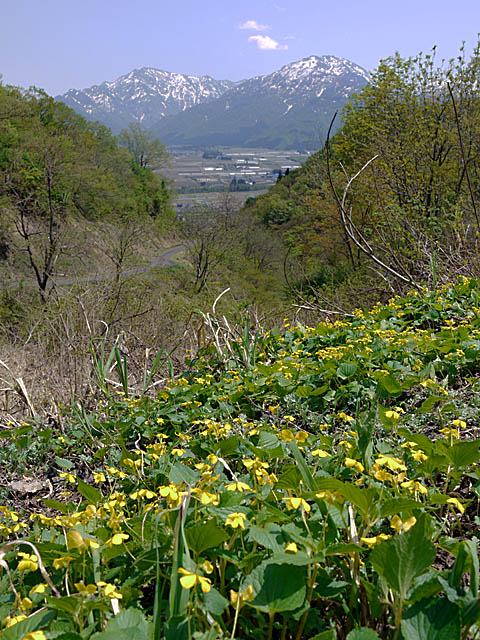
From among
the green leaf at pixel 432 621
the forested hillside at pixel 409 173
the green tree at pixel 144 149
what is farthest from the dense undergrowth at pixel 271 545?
the green tree at pixel 144 149

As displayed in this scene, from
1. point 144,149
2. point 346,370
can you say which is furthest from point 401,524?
point 144,149

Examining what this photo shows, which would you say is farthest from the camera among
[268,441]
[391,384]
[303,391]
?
[303,391]

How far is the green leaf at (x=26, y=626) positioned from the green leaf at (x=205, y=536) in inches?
13.0

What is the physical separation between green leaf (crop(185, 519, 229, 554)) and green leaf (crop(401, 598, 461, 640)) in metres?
0.42

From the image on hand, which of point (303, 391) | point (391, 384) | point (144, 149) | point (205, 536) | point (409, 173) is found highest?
point (144, 149)

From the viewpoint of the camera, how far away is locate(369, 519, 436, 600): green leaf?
978 millimetres

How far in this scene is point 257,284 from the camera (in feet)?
107

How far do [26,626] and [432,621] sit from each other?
829 mm

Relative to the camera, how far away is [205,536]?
1114mm

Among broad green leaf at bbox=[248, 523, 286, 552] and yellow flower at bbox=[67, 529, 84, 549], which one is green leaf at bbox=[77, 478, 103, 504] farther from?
broad green leaf at bbox=[248, 523, 286, 552]

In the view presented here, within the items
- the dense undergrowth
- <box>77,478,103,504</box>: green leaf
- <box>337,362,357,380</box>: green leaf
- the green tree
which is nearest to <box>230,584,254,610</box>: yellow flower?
the dense undergrowth

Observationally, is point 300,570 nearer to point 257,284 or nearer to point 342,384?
point 342,384

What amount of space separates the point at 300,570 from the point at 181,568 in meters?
0.26

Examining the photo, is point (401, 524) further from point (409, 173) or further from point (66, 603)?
point (409, 173)
